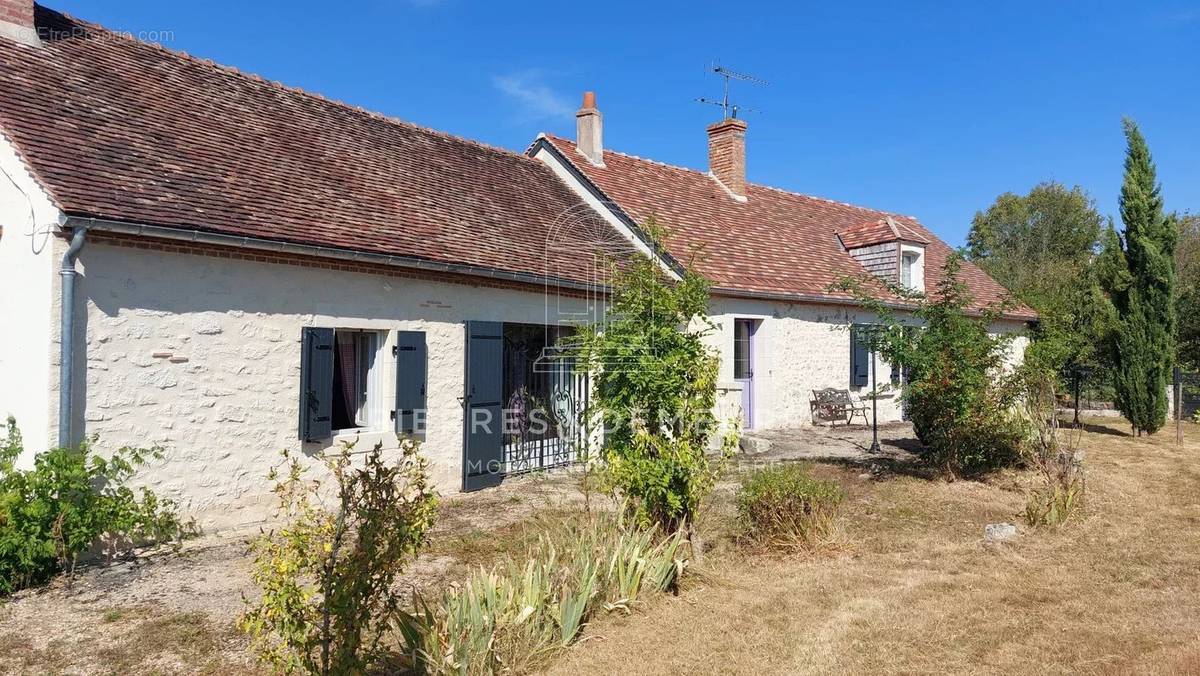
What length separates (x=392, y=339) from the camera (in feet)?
26.9

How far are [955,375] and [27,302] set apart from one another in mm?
9155

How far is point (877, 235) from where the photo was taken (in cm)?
1644

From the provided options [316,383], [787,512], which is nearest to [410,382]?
[316,383]

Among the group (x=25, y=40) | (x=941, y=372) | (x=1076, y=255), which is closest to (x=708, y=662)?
(x=941, y=372)

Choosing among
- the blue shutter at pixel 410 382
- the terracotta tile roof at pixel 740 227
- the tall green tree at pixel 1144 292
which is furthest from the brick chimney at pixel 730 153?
the blue shutter at pixel 410 382

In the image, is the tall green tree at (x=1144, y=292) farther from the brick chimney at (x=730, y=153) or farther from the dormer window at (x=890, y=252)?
the brick chimney at (x=730, y=153)

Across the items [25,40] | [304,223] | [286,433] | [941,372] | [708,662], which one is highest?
[25,40]

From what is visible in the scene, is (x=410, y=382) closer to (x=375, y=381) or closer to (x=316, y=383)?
(x=375, y=381)

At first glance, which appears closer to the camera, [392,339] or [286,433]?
[286,433]

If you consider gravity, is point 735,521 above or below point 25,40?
below

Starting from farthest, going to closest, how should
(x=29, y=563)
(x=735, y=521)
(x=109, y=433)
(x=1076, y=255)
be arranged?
(x=1076, y=255) < (x=735, y=521) < (x=109, y=433) < (x=29, y=563)

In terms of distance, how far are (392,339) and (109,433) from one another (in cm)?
278

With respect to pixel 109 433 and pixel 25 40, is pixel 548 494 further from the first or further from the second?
pixel 25 40

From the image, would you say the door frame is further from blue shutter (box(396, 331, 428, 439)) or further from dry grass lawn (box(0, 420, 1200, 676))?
blue shutter (box(396, 331, 428, 439))
